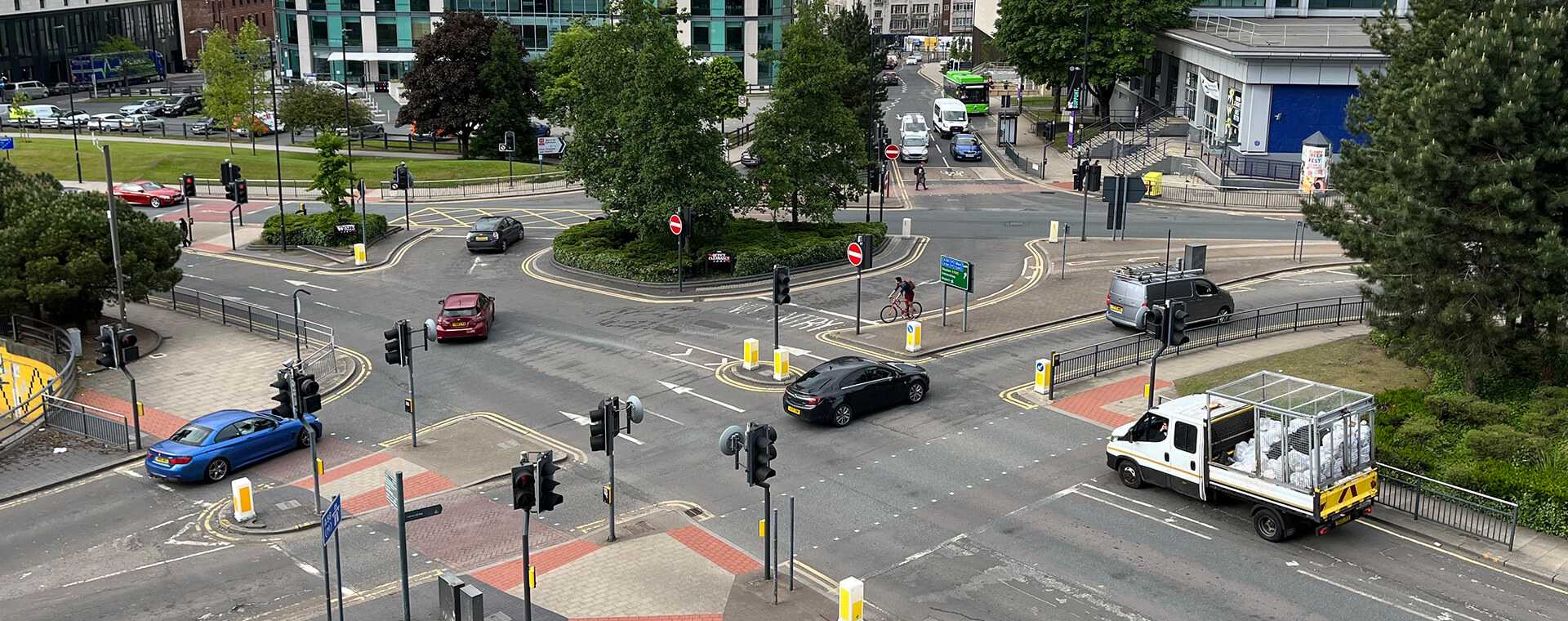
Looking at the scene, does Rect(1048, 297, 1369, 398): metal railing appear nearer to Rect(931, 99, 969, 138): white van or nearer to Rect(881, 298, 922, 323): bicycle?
Rect(881, 298, 922, 323): bicycle

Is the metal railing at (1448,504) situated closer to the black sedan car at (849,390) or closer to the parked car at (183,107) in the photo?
the black sedan car at (849,390)

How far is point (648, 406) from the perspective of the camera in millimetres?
31828

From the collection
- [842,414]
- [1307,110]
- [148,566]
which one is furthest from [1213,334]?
[1307,110]

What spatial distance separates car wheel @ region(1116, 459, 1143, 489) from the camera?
26.0 meters

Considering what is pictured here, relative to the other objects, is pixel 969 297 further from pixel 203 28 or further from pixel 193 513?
pixel 203 28

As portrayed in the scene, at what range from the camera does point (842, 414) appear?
98.5 ft

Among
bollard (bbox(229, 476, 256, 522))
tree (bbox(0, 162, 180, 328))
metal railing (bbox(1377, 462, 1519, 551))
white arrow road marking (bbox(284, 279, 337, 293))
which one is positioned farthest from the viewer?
white arrow road marking (bbox(284, 279, 337, 293))

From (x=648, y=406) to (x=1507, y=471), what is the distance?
18.4m

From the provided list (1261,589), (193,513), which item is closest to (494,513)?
(193,513)

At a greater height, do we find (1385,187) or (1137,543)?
(1385,187)

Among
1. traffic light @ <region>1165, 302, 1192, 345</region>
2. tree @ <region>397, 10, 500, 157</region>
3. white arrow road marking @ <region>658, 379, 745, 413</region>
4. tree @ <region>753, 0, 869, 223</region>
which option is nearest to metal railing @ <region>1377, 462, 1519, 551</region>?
traffic light @ <region>1165, 302, 1192, 345</region>

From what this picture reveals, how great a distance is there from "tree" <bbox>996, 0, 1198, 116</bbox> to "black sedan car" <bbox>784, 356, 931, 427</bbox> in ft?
163

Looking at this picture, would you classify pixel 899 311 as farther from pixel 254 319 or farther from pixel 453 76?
pixel 453 76

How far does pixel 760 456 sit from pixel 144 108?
9447cm
